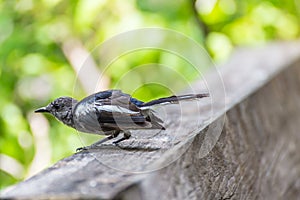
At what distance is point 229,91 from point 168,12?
3.23 ft

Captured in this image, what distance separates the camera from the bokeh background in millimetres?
2014

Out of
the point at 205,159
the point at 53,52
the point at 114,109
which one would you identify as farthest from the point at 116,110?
the point at 53,52

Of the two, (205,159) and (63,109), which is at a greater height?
(63,109)

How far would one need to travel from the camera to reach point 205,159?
0.75 m

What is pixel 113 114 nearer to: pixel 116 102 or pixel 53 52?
pixel 116 102

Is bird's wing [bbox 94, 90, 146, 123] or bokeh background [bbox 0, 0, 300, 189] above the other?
bokeh background [bbox 0, 0, 300, 189]

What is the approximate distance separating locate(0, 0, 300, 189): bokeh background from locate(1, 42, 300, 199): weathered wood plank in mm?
531

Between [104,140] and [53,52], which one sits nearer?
[104,140]

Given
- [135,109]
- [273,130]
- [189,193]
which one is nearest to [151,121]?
[135,109]

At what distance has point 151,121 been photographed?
0.82 m

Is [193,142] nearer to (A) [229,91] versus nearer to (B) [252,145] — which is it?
(B) [252,145]

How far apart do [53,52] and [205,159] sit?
5.27ft

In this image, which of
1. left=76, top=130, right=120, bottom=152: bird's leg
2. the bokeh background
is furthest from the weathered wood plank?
the bokeh background

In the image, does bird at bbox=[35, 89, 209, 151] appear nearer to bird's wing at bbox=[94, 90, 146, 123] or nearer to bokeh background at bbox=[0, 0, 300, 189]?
bird's wing at bbox=[94, 90, 146, 123]
